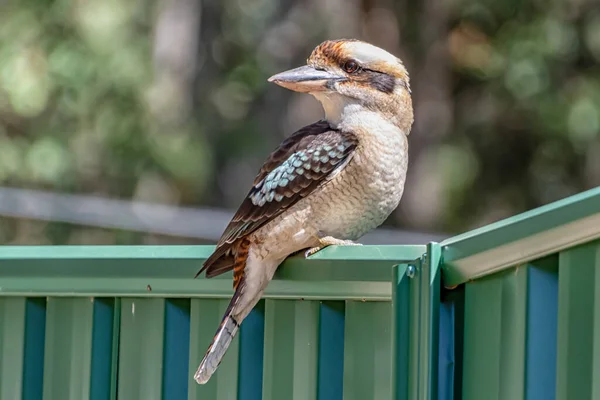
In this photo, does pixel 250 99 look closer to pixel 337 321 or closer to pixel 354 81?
pixel 354 81

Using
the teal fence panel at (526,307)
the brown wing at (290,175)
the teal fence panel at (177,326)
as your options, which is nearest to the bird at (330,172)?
the brown wing at (290,175)

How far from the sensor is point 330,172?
3.10 metres

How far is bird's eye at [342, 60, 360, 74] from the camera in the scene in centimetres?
339

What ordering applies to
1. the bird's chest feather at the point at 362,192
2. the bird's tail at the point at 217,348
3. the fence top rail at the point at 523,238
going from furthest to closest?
1. the bird's chest feather at the point at 362,192
2. the bird's tail at the point at 217,348
3. the fence top rail at the point at 523,238

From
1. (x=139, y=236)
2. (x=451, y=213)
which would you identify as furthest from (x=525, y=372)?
(x=451, y=213)

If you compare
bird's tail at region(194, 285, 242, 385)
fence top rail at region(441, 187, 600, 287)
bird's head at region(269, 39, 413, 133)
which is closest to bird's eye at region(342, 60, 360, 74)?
bird's head at region(269, 39, 413, 133)

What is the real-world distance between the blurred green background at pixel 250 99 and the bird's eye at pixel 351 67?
7.08 m

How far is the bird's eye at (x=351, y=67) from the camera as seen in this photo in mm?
3389

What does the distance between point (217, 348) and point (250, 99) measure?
938 cm

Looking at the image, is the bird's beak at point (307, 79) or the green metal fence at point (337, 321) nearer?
→ the green metal fence at point (337, 321)

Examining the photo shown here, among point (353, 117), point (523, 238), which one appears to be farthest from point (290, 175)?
point (523, 238)

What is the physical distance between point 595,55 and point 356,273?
9.16m

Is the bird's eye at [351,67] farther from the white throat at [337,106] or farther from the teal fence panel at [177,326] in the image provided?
the teal fence panel at [177,326]

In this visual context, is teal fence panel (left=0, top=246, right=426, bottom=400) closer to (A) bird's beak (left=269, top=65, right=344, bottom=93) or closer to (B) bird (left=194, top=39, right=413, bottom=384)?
(B) bird (left=194, top=39, right=413, bottom=384)
